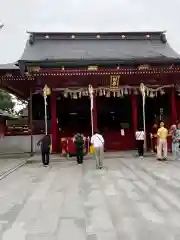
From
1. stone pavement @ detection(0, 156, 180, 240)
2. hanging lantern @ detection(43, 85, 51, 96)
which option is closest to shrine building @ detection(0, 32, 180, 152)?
hanging lantern @ detection(43, 85, 51, 96)

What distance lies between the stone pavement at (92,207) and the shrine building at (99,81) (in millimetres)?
10596

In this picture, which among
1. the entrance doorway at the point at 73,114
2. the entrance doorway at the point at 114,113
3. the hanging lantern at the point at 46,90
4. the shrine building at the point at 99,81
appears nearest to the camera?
the shrine building at the point at 99,81

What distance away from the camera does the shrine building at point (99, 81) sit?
23.6 m

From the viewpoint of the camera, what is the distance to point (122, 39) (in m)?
32.6

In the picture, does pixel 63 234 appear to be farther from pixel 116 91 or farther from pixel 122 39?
pixel 122 39

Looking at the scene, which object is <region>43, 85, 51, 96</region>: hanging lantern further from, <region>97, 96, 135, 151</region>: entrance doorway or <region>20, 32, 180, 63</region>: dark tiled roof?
<region>97, 96, 135, 151</region>: entrance doorway

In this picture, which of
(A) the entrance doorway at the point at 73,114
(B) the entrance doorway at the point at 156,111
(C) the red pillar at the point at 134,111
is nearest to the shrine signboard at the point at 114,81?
(C) the red pillar at the point at 134,111

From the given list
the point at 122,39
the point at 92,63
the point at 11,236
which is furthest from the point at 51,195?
the point at 122,39

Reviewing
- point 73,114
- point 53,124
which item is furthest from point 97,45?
point 53,124

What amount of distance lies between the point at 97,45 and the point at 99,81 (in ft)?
25.7

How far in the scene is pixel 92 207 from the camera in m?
8.27

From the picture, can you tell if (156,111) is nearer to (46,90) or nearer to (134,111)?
(134,111)

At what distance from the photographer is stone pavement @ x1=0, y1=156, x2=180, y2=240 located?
6.19 meters

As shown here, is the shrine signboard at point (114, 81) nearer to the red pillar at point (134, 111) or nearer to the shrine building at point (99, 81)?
the shrine building at point (99, 81)
